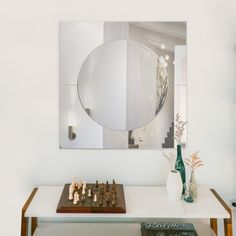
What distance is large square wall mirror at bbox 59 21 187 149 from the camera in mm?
1976

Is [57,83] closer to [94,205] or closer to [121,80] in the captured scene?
[121,80]

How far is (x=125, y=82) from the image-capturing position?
78.1 inches

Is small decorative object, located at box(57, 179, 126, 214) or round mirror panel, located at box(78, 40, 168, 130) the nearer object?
small decorative object, located at box(57, 179, 126, 214)

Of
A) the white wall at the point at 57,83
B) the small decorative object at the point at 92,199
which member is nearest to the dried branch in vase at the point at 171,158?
the white wall at the point at 57,83

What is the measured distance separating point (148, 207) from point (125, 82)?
0.78 metres

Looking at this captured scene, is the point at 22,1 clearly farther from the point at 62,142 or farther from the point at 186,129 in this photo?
the point at 186,129

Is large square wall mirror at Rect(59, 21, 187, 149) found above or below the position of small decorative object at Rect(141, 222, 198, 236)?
above

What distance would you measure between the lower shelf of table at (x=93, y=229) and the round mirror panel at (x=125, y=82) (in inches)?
25.3

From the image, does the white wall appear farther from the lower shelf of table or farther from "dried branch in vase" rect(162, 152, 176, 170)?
the lower shelf of table

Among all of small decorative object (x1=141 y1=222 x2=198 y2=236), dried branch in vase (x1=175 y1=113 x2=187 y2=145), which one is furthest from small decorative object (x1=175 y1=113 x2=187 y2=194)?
small decorative object (x1=141 y1=222 x2=198 y2=236)

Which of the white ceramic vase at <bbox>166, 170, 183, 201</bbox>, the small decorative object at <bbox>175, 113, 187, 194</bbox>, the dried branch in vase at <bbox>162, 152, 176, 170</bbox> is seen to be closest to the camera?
the white ceramic vase at <bbox>166, 170, 183, 201</bbox>

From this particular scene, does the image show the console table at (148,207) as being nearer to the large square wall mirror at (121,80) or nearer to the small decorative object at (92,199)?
the small decorative object at (92,199)

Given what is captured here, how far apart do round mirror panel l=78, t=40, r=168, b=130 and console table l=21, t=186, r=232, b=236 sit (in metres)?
0.48

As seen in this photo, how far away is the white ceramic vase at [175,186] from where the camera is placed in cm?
170
